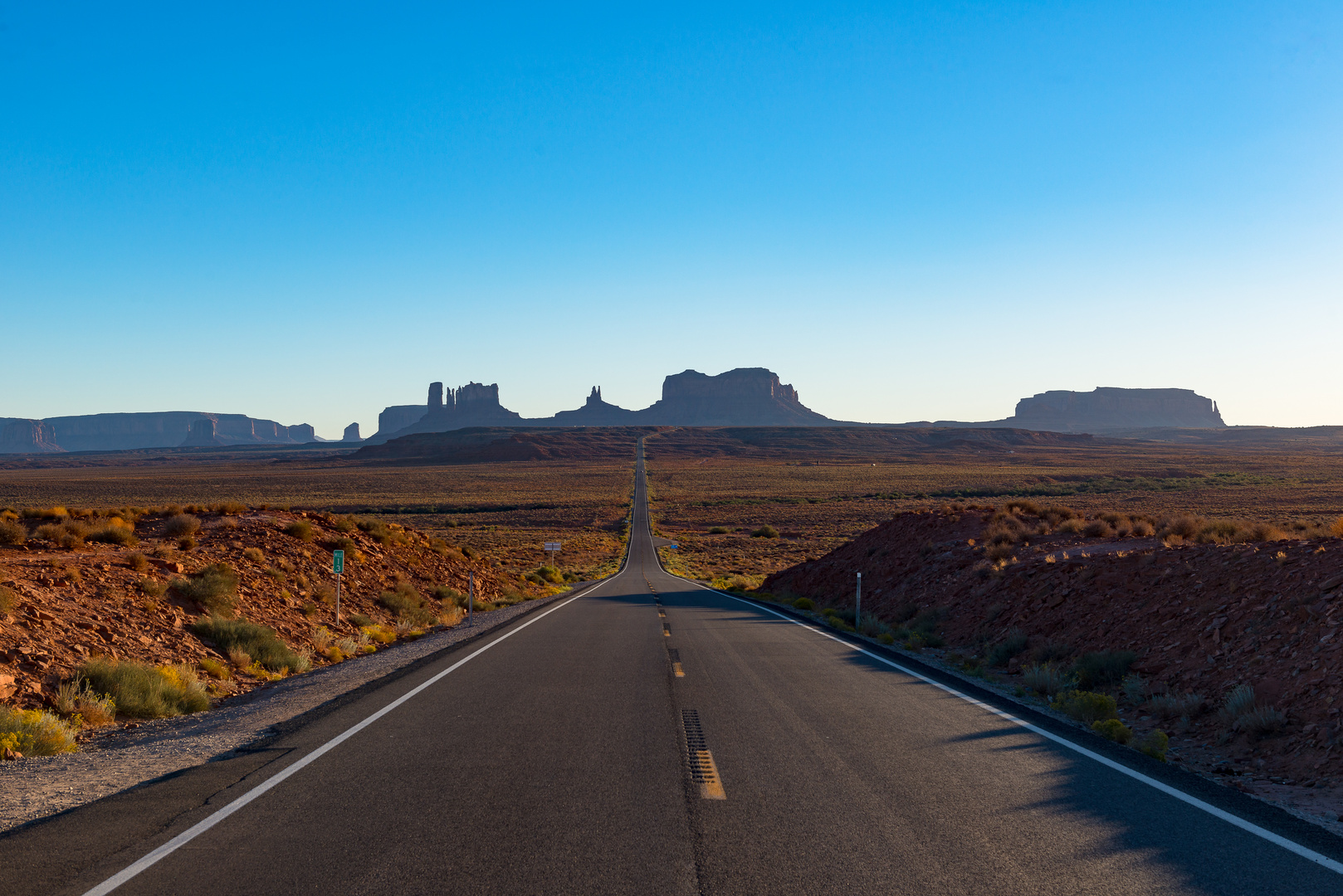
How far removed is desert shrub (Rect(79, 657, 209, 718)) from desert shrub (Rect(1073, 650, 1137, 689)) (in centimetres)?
1094

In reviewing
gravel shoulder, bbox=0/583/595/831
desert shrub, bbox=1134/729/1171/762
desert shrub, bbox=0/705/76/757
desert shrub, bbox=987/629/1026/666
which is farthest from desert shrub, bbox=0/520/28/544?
desert shrub, bbox=1134/729/1171/762

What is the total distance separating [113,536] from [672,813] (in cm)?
1702

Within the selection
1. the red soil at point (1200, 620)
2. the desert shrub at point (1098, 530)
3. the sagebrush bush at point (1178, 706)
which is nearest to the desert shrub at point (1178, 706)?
the sagebrush bush at point (1178, 706)

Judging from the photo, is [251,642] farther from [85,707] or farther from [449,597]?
[449,597]

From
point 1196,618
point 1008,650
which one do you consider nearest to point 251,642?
point 1008,650

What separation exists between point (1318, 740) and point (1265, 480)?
110952 mm

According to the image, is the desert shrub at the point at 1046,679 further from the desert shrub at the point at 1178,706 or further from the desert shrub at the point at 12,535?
the desert shrub at the point at 12,535

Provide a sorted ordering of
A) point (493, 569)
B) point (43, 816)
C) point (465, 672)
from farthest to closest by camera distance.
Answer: point (493, 569), point (465, 672), point (43, 816)

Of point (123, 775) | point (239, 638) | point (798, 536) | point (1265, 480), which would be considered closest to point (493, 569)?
point (239, 638)

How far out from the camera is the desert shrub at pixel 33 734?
7098 millimetres

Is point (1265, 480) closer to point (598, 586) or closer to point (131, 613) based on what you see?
point (598, 586)

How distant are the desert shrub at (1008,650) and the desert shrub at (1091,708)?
3.55 metres

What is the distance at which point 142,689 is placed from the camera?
9.17 m

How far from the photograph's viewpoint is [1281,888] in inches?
175
